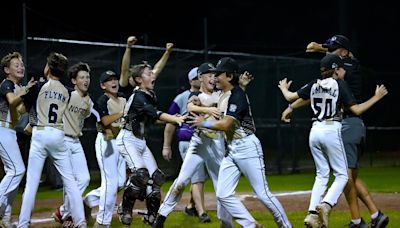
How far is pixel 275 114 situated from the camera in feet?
70.6

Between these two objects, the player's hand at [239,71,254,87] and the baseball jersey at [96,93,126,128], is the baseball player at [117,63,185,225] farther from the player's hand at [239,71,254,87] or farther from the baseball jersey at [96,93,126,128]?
the player's hand at [239,71,254,87]

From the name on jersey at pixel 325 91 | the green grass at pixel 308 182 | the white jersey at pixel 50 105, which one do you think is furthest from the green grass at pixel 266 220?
the green grass at pixel 308 182

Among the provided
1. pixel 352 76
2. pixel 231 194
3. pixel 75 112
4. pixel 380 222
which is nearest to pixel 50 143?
pixel 75 112

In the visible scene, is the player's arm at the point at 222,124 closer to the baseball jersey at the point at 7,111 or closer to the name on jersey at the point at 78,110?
the name on jersey at the point at 78,110

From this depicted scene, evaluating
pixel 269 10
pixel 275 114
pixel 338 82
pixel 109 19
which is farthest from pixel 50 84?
pixel 269 10

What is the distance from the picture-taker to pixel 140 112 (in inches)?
371

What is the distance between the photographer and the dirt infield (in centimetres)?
1201

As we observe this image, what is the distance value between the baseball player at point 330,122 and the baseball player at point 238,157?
88cm

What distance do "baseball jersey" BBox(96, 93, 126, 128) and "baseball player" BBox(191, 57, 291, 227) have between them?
69.9 inches

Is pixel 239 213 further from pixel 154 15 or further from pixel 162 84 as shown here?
pixel 154 15

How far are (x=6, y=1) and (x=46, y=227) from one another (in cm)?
2114

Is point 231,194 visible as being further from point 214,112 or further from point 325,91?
point 325,91

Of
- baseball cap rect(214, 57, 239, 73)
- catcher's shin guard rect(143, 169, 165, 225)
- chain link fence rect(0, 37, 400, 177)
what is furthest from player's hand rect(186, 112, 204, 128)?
chain link fence rect(0, 37, 400, 177)

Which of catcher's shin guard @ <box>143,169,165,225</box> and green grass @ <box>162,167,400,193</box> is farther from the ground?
catcher's shin guard @ <box>143,169,165,225</box>
